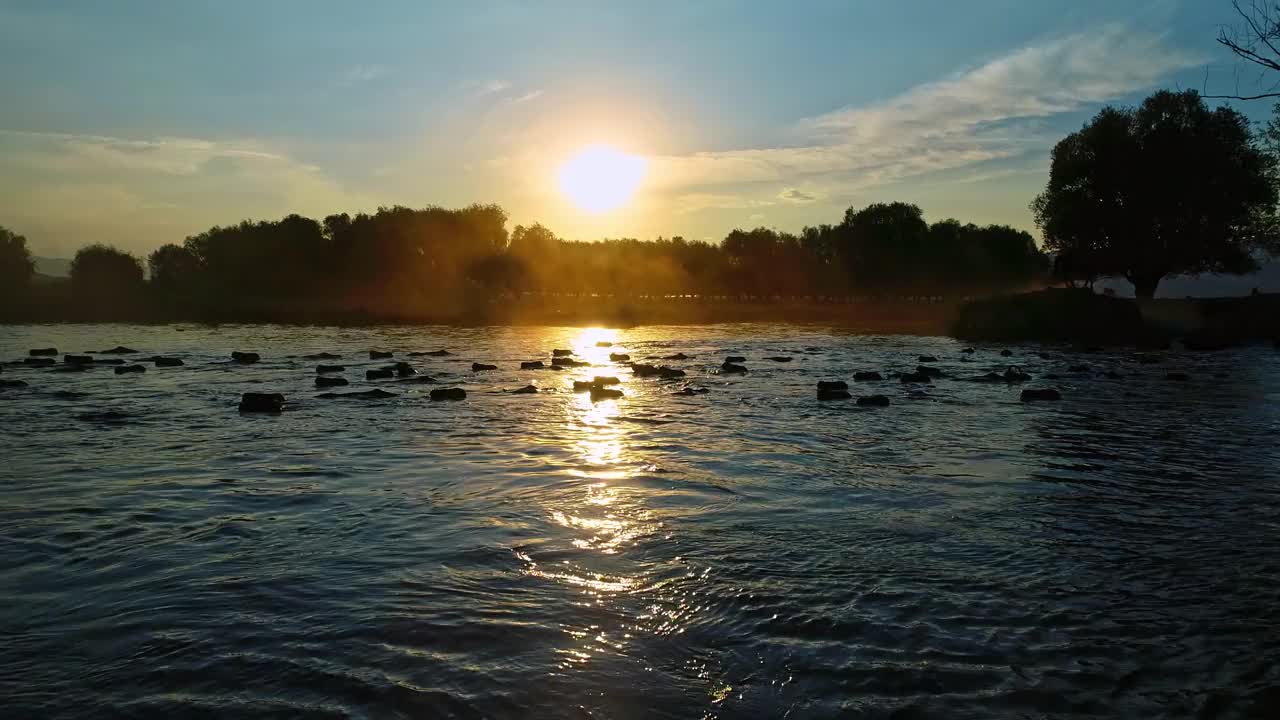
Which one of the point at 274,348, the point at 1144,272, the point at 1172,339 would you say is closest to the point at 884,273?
the point at 1144,272

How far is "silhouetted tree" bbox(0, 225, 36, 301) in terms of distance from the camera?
13438 centimetres

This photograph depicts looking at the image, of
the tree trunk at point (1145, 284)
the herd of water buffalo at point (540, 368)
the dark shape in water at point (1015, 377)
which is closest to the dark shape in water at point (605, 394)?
the herd of water buffalo at point (540, 368)

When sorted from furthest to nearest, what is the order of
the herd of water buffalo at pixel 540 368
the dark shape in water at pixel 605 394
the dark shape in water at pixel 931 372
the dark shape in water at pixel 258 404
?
1. the dark shape in water at pixel 931 372
2. the dark shape in water at pixel 605 394
3. the herd of water buffalo at pixel 540 368
4. the dark shape in water at pixel 258 404

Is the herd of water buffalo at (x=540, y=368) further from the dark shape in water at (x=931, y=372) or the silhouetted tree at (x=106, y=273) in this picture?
the silhouetted tree at (x=106, y=273)

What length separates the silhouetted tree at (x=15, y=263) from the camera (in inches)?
5290

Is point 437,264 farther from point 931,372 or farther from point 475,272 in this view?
point 931,372

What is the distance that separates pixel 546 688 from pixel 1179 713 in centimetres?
455

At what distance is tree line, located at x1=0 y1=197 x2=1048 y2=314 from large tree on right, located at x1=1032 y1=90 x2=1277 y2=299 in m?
60.1

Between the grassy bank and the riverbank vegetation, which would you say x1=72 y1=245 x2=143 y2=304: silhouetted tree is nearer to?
the riverbank vegetation

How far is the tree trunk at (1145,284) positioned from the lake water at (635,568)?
5692 cm

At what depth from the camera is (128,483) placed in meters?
13.1

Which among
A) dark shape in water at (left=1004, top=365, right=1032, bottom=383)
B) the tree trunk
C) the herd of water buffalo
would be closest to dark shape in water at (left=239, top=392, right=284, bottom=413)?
the herd of water buffalo

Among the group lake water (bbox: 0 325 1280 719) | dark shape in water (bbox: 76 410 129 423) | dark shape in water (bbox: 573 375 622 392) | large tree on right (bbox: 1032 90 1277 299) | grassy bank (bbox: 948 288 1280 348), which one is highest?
large tree on right (bbox: 1032 90 1277 299)

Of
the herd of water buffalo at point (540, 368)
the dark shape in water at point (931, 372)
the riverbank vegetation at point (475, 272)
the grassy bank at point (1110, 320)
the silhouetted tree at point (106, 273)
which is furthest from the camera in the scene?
the silhouetted tree at point (106, 273)
